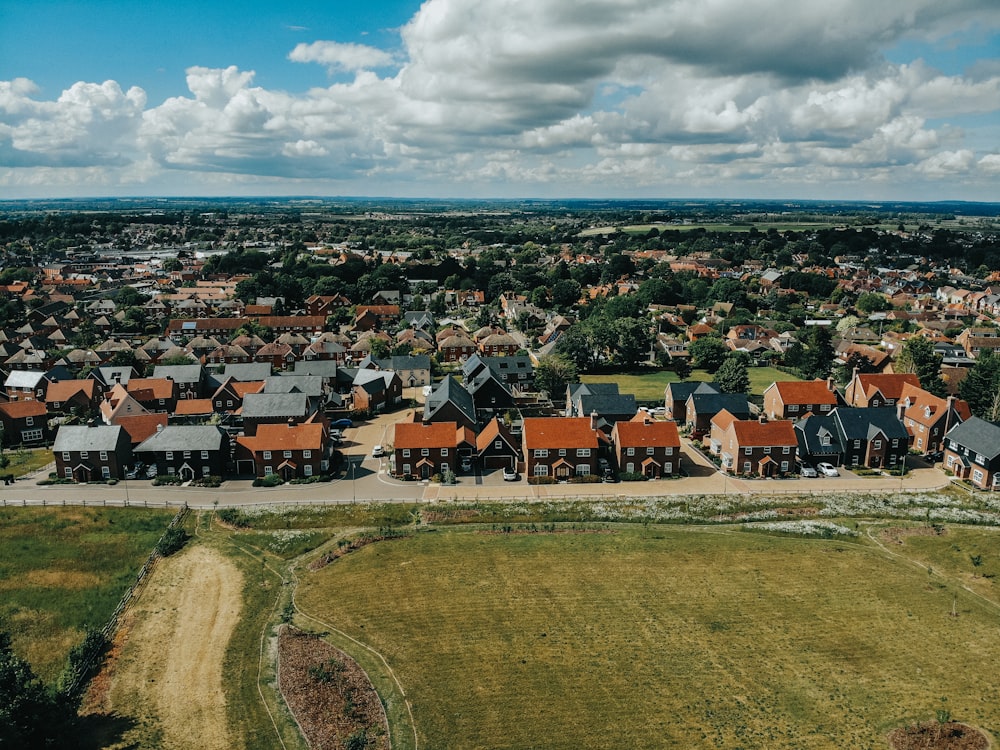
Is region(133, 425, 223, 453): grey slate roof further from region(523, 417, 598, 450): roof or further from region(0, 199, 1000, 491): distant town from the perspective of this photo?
region(523, 417, 598, 450): roof

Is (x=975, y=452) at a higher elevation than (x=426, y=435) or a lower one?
lower

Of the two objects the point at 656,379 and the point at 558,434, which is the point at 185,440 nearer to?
the point at 558,434

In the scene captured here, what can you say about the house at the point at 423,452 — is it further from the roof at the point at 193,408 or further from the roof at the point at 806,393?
the roof at the point at 806,393

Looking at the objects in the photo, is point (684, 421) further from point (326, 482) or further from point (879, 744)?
point (879, 744)

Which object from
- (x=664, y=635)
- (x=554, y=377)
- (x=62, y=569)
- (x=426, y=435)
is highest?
(x=554, y=377)

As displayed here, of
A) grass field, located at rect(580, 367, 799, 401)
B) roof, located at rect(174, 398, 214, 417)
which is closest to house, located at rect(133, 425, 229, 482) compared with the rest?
roof, located at rect(174, 398, 214, 417)

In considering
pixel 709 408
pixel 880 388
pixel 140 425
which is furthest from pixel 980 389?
pixel 140 425

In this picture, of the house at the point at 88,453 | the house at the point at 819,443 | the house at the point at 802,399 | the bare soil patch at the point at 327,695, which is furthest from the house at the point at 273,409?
the house at the point at 802,399
